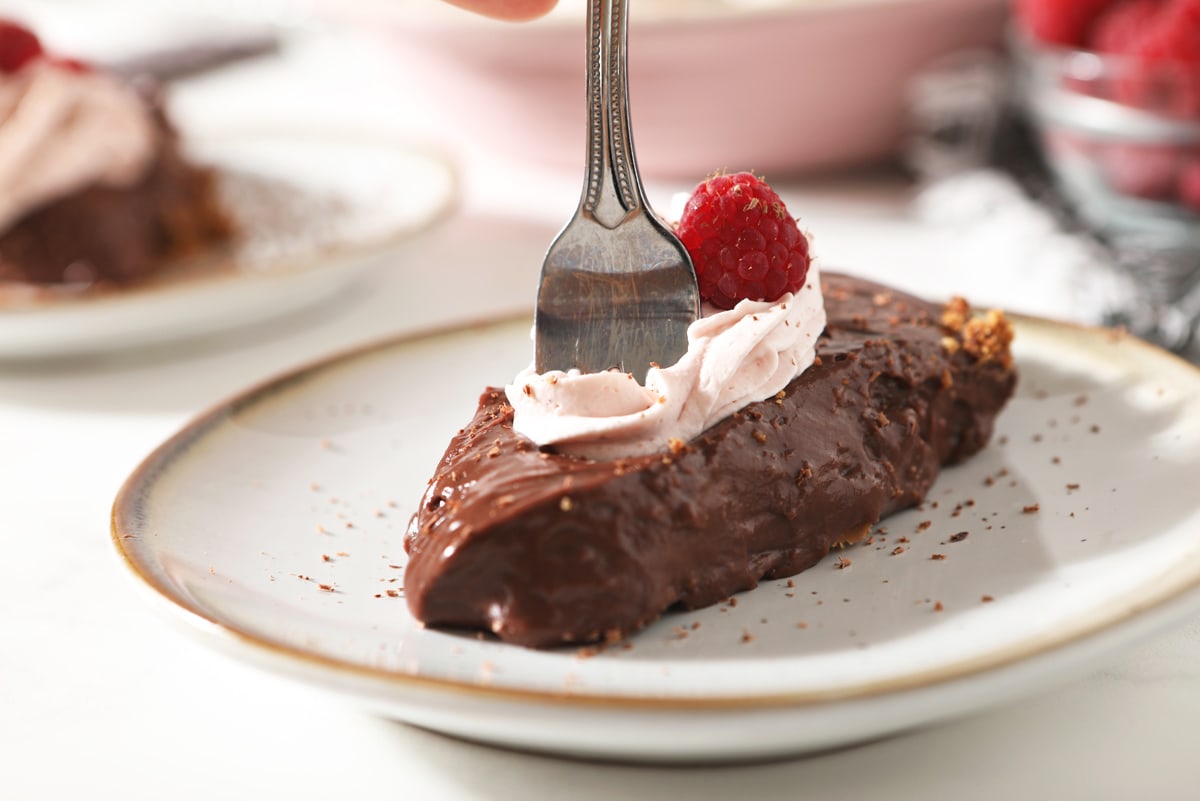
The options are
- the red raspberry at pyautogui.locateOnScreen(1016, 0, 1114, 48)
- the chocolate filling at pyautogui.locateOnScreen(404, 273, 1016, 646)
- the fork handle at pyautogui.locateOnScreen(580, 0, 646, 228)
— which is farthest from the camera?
the red raspberry at pyautogui.locateOnScreen(1016, 0, 1114, 48)

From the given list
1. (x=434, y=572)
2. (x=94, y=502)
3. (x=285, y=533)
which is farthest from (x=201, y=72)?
(x=434, y=572)

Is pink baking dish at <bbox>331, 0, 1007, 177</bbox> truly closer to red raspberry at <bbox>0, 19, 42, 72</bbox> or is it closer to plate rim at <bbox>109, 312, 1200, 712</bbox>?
red raspberry at <bbox>0, 19, 42, 72</bbox>

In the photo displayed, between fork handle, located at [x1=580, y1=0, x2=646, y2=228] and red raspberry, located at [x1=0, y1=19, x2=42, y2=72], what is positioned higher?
fork handle, located at [x1=580, y1=0, x2=646, y2=228]

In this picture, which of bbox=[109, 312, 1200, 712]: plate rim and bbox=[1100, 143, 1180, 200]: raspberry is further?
bbox=[1100, 143, 1180, 200]: raspberry

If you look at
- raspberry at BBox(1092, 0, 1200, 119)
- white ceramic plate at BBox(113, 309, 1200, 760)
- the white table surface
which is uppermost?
raspberry at BBox(1092, 0, 1200, 119)

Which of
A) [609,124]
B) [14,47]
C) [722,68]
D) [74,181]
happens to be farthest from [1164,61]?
[14,47]

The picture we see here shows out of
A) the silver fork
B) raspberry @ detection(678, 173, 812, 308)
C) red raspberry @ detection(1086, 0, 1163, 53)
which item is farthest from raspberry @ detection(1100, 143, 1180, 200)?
the silver fork
